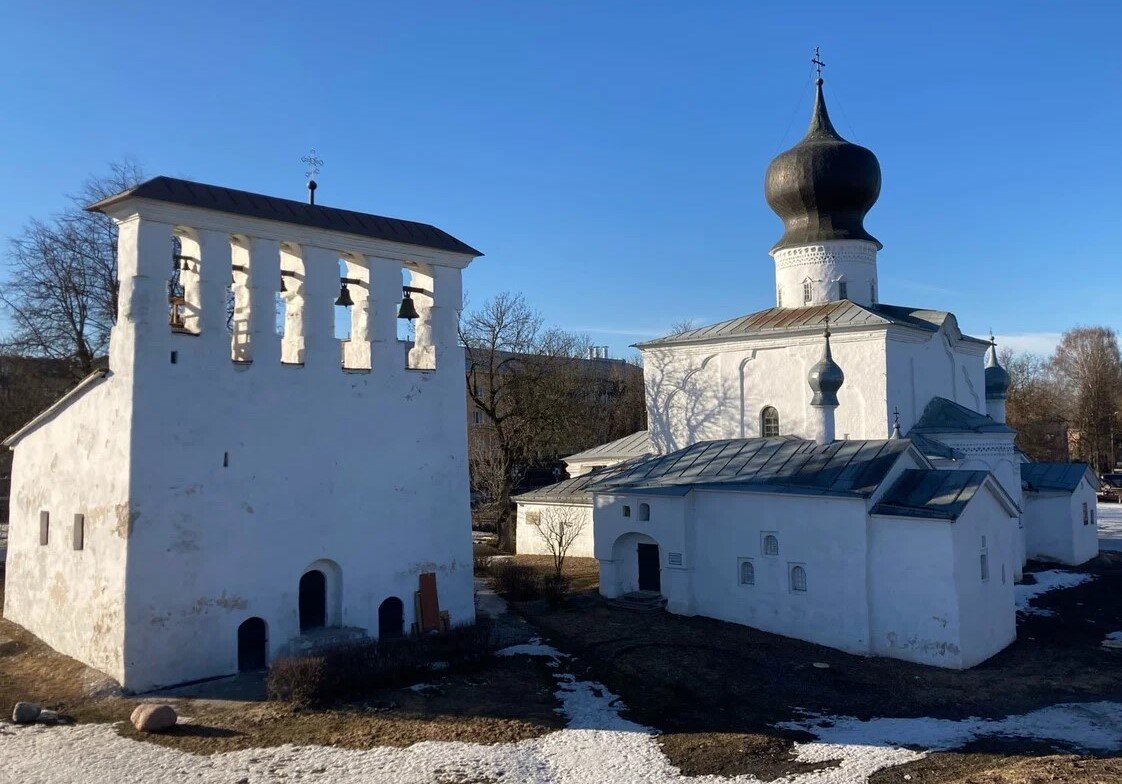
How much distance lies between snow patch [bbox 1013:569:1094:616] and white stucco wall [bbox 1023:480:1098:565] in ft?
3.67

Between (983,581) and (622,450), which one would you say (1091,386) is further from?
(983,581)

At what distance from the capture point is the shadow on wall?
21.2 metres

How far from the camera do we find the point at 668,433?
22.3m

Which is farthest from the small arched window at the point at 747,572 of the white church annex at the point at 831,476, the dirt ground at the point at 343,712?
the dirt ground at the point at 343,712

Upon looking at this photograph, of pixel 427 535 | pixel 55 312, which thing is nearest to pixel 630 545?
pixel 427 535

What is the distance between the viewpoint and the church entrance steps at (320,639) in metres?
11.4

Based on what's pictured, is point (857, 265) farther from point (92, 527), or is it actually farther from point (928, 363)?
point (92, 527)

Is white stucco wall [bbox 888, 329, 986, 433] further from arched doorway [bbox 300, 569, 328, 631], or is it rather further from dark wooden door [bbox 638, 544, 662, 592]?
arched doorway [bbox 300, 569, 328, 631]

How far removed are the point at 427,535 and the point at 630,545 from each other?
5.11 m

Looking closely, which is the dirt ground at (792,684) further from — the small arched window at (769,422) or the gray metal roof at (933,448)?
the small arched window at (769,422)

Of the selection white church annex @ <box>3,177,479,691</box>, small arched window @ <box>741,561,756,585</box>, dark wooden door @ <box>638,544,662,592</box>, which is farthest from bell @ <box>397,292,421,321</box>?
small arched window @ <box>741,561,756,585</box>

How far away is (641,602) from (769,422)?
270 inches

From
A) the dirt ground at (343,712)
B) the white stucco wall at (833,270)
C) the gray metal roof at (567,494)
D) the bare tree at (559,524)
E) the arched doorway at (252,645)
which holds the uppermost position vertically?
the white stucco wall at (833,270)

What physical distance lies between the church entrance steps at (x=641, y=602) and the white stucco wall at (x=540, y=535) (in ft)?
16.3
